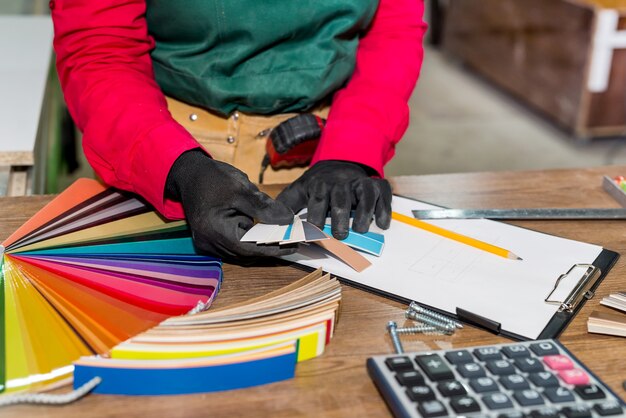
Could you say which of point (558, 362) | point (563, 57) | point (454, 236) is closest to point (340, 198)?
point (454, 236)

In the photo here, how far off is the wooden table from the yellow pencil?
0.10m

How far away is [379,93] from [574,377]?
1.94 ft

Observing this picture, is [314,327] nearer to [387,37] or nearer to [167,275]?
[167,275]

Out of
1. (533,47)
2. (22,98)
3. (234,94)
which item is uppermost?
(234,94)

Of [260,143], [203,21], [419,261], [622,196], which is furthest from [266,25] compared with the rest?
[622,196]

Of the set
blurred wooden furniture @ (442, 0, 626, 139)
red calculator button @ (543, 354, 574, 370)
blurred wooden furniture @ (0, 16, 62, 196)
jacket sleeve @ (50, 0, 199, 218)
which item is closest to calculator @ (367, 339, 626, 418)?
red calculator button @ (543, 354, 574, 370)

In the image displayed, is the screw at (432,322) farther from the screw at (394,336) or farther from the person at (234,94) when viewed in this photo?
Answer: the person at (234,94)

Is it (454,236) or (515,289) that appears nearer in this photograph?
(515,289)

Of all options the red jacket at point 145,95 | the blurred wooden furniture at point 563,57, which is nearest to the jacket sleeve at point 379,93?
the red jacket at point 145,95

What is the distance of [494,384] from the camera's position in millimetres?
583

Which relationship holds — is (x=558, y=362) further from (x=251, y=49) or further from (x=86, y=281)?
(x=251, y=49)

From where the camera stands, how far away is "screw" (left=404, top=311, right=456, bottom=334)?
2.28 ft

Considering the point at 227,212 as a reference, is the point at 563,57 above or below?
below

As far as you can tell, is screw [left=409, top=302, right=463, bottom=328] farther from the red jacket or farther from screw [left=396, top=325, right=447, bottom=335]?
the red jacket
